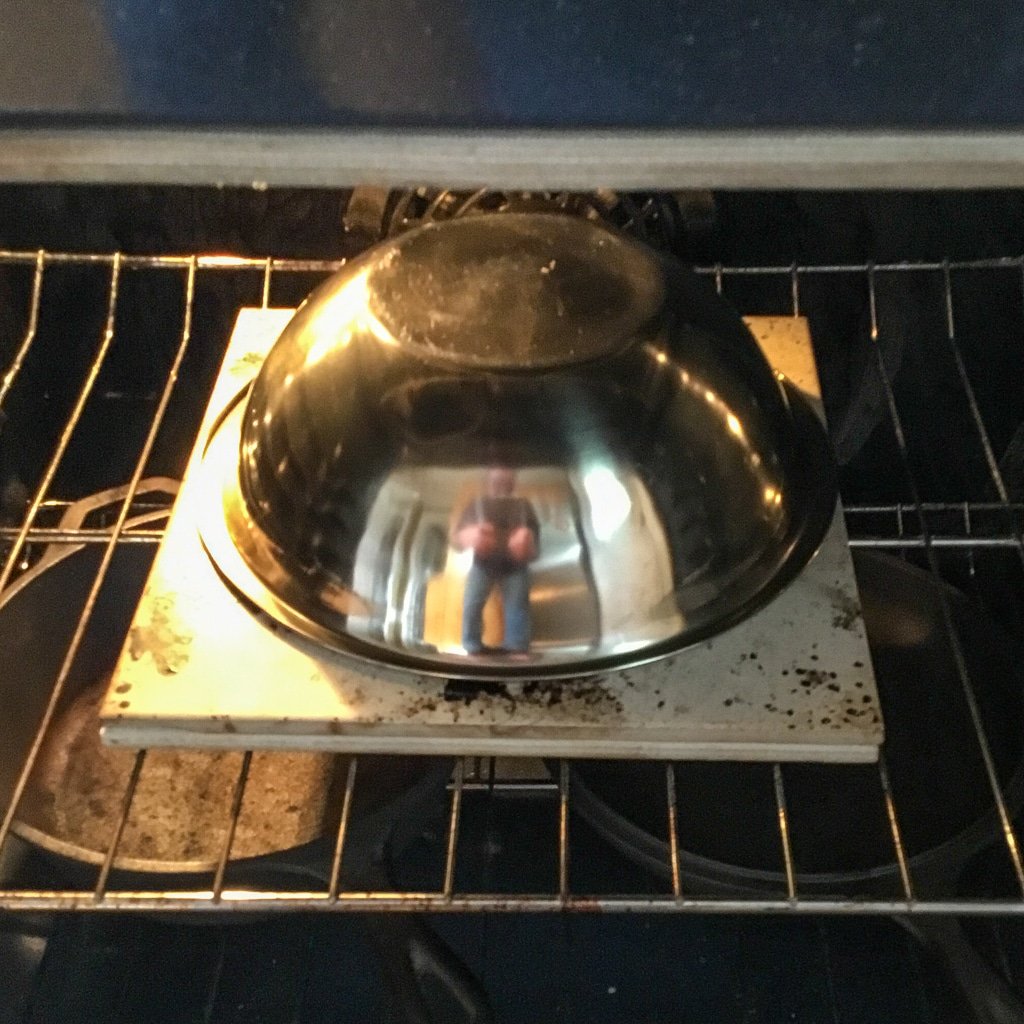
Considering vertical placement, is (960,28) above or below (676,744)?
above

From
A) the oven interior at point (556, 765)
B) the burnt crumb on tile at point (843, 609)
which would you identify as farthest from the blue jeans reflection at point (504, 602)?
the oven interior at point (556, 765)

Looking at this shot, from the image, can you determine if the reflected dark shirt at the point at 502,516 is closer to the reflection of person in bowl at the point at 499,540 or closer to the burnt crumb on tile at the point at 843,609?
the reflection of person in bowl at the point at 499,540

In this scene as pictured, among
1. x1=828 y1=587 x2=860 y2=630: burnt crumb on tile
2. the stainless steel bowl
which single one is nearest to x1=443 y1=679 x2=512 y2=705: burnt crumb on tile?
the stainless steel bowl

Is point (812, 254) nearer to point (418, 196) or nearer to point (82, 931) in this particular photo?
point (418, 196)

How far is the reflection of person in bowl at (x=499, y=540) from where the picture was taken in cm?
49

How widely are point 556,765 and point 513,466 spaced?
399mm

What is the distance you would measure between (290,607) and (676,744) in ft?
0.66

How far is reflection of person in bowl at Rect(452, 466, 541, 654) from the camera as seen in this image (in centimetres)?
49

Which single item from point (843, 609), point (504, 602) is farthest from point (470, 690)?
point (843, 609)

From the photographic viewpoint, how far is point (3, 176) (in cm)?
42

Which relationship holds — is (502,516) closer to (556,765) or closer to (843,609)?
(843,609)

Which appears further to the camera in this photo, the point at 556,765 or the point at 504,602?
the point at 556,765

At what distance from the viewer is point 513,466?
0.49 m

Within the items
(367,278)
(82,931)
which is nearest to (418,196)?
(367,278)
